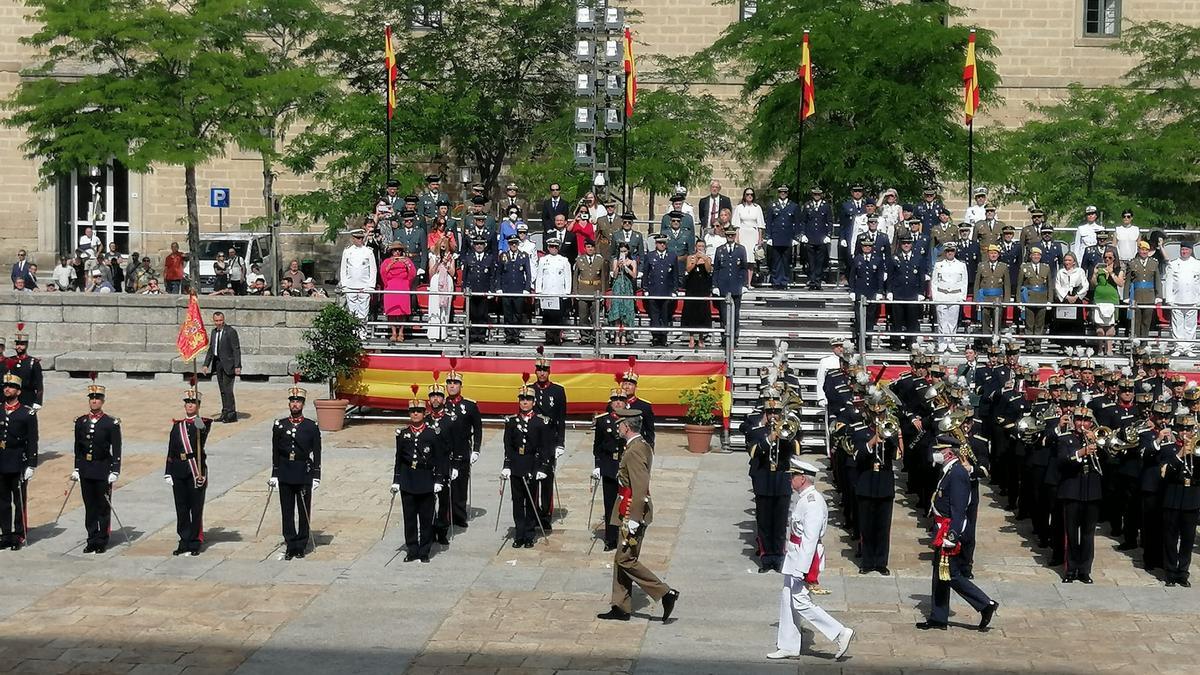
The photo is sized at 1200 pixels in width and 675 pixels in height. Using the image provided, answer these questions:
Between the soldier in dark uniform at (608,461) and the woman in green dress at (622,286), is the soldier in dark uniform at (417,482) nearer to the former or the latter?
the soldier in dark uniform at (608,461)

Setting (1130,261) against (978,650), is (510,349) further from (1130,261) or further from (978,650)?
(978,650)

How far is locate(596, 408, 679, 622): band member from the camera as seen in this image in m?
16.0

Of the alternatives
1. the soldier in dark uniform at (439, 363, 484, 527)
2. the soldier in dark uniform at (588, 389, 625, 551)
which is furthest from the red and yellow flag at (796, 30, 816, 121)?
the soldier in dark uniform at (588, 389, 625, 551)

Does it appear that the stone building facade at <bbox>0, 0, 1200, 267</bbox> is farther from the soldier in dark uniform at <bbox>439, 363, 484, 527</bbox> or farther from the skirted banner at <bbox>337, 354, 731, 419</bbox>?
the soldier in dark uniform at <bbox>439, 363, 484, 527</bbox>

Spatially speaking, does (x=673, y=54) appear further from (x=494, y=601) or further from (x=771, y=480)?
(x=494, y=601)

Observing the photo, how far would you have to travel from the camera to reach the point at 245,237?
3994 cm

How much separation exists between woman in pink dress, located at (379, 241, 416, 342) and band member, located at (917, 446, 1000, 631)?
13.5 m

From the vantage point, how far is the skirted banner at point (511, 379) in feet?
85.7

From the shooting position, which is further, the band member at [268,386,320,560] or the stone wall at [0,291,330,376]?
the stone wall at [0,291,330,376]

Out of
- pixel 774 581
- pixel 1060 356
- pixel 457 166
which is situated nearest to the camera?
pixel 774 581

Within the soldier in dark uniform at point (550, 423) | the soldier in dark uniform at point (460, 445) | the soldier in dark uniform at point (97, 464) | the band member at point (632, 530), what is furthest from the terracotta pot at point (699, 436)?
the soldier in dark uniform at point (97, 464)

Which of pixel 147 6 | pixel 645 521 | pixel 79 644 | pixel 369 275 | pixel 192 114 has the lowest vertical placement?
pixel 79 644

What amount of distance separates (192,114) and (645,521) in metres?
25.3

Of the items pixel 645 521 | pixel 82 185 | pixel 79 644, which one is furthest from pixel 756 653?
pixel 82 185
